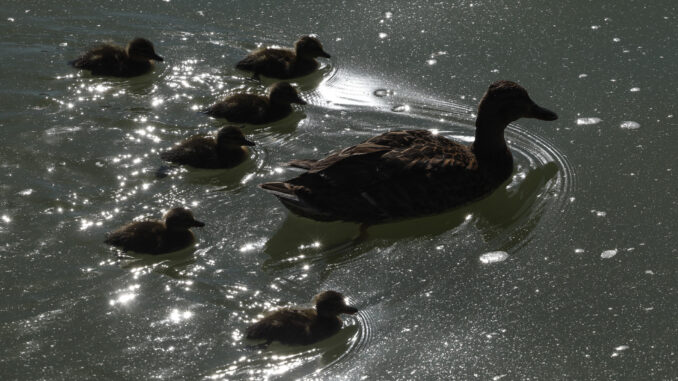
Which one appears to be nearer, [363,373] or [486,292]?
[363,373]

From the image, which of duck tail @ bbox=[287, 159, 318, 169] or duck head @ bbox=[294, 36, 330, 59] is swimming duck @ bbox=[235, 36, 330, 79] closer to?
duck head @ bbox=[294, 36, 330, 59]

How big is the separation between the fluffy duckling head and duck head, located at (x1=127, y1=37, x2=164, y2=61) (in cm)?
240

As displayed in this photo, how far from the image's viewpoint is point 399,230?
5.48m

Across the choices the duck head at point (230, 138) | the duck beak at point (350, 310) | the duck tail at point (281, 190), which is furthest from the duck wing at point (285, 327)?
the duck head at point (230, 138)

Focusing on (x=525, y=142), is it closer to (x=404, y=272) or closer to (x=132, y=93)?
(x=404, y=272)

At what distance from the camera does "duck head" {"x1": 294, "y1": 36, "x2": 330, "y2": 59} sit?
6.86 meters

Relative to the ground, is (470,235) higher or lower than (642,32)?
lower

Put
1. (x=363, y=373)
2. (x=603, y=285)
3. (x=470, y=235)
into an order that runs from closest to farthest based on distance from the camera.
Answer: (x=363, y=373) → (x=603, y=285) → (x=470, y=235)

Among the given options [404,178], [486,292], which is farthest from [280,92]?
[486,292]

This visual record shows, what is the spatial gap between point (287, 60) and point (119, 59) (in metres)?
1.19

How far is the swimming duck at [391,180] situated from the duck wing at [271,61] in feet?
4.73

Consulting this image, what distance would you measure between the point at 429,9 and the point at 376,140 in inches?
84.8

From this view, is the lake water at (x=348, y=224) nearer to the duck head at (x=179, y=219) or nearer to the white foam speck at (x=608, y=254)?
the white foam speck at (x=608, y=254)

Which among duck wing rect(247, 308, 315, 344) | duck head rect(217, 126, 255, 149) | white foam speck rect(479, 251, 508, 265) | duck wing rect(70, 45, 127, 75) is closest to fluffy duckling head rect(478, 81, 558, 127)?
white foam speck rect(479, 251, 508, 265)
